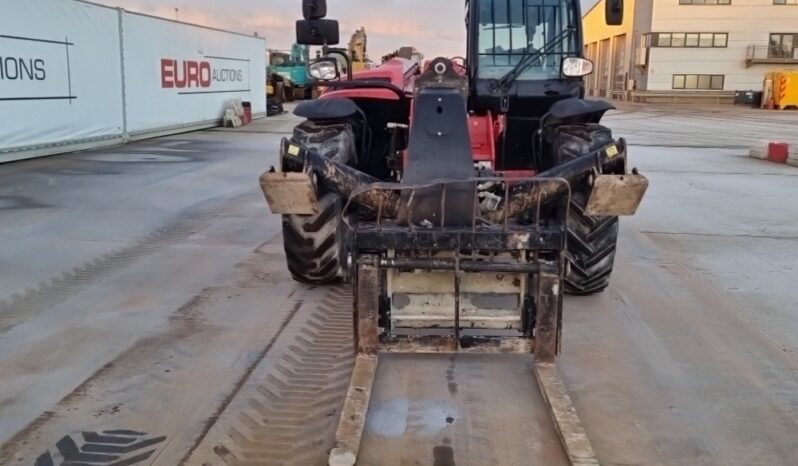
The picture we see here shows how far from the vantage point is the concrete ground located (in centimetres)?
327

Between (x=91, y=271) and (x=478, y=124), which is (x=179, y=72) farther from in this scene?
(x=478, y=124)

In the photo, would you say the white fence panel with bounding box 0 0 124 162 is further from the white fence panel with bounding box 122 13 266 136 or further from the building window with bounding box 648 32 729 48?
the building window with bounding box 648 32 729 48

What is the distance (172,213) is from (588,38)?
55.4 m

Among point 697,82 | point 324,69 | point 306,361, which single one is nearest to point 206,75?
point 324,69

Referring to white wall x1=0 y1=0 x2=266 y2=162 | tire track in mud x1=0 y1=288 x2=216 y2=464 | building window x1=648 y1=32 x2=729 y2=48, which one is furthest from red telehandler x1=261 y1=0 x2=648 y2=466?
building window x1=648 y1=32 x2=729 y2=48

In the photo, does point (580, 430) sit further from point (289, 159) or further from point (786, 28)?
point (786, 28)

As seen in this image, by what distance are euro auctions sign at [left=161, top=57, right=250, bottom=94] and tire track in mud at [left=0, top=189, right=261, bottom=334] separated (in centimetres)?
1025

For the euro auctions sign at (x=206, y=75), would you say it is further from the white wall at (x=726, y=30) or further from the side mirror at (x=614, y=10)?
the white wall at (x=726, y=30)

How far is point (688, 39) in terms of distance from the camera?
42.2 meters

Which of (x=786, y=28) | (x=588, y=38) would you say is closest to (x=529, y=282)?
(x=786, y=28)

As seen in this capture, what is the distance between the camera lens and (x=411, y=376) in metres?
3.98

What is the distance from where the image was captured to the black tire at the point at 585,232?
4.63 metres

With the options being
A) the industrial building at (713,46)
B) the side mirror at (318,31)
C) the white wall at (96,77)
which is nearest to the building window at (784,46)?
the industrial building at (713,46)

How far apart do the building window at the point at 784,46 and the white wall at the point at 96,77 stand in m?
33.5
